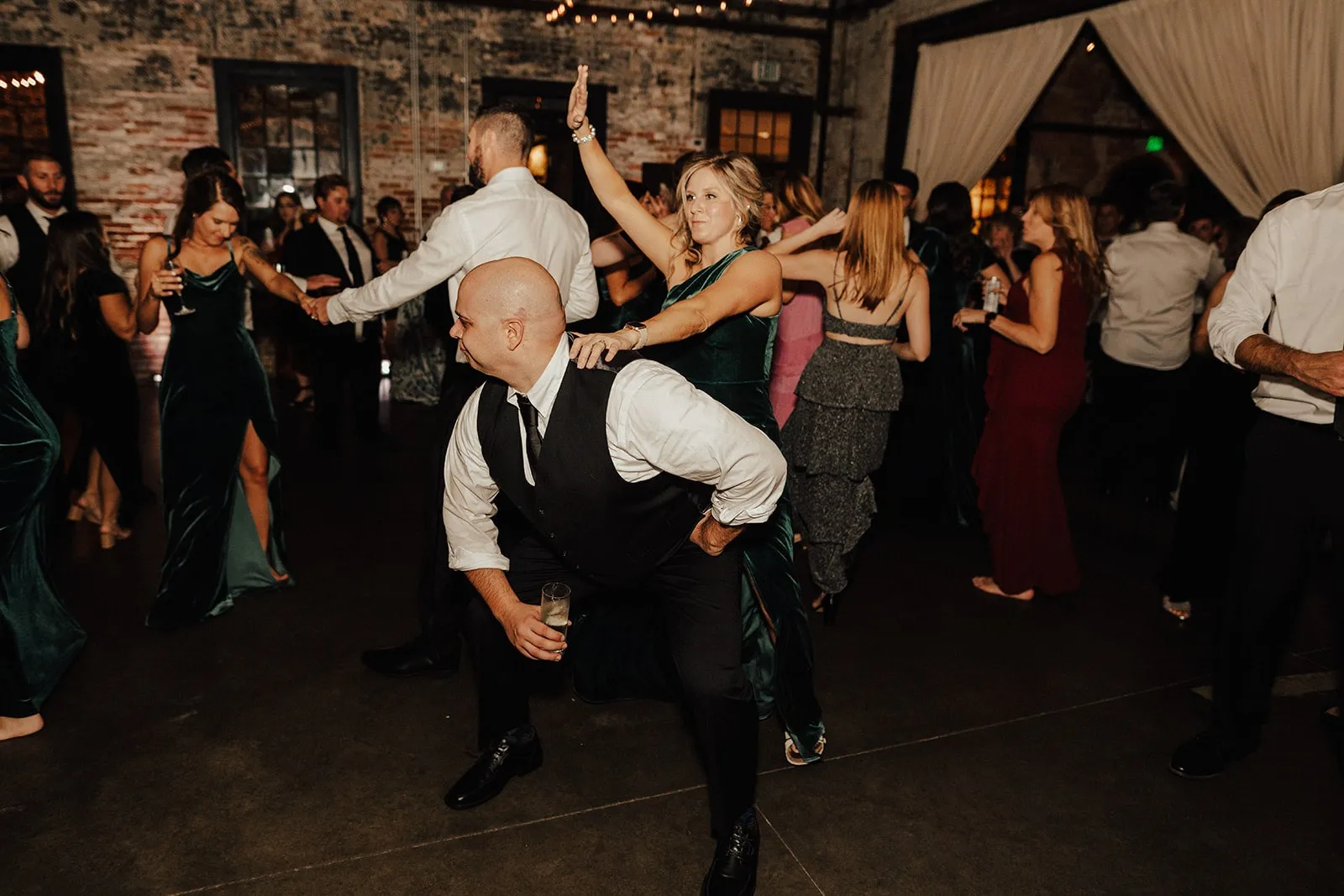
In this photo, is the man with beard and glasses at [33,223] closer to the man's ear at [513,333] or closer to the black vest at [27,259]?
the black vest at [27,259]

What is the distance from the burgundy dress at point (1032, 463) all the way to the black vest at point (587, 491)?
2.11 m

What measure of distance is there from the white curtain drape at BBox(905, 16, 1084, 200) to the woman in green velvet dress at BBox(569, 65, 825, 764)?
606 centimetres

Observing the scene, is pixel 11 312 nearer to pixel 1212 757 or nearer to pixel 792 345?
pixel 792 345

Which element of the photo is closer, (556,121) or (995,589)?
(995,589)

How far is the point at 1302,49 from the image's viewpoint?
5410 mm

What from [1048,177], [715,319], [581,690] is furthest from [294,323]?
[1048,177]

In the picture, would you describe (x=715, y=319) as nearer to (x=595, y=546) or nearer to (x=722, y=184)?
(x=722, y=184)

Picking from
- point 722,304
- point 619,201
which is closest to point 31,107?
point 619,201

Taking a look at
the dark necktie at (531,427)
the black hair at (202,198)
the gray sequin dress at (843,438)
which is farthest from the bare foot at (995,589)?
the black hair at (202,198)

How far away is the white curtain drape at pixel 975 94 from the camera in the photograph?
7.52 meters

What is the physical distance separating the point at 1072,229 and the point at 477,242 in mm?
2118

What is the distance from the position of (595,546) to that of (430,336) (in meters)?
5.46

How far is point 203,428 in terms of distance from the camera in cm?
321

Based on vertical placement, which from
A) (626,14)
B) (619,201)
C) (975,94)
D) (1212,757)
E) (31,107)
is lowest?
(1212,757)
